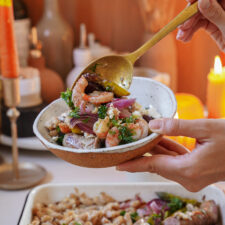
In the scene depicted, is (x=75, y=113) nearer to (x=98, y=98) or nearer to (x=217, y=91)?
(x=98, y=98)

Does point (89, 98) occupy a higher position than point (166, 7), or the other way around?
point (166, 7)

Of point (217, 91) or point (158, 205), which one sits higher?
point (217, 91)

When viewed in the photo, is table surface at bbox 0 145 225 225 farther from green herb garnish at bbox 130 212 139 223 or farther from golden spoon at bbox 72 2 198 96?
golden spoon at bbox 72 2 198 96

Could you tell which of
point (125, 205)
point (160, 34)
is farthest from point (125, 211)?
point (160, 34)

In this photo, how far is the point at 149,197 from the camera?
3.32 feet

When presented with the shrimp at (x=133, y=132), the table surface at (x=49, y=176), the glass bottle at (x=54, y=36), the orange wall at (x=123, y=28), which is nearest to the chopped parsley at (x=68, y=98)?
the shrimp at (x=133, y=132)

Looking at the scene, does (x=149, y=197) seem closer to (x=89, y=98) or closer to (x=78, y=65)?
(x=89, y=98)

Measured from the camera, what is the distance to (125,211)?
970 millimetres

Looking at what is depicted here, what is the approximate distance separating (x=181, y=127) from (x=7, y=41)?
0.57m

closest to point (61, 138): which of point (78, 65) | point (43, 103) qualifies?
point (43, 103)

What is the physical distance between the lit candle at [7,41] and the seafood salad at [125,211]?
353 mm

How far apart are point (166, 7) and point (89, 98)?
0.87 metres

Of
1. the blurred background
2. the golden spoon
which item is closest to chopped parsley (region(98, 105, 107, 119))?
the golden spoon

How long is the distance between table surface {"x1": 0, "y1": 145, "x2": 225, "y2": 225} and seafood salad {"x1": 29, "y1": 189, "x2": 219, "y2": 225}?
0.35 feet
